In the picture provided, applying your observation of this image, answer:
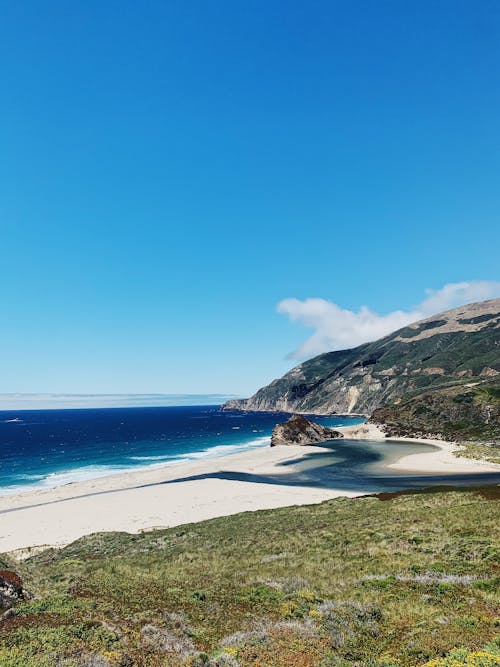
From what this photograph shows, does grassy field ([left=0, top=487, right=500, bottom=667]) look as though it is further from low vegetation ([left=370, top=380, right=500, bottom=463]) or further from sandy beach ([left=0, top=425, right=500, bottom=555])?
low vegetation ([left=370, top=380, right=500, bottom=463])

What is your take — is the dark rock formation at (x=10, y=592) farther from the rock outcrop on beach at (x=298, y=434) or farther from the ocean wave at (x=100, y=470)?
the rock outcrop on beach at (x=298, y=434)

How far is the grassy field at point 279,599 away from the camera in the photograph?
1202 centimetres

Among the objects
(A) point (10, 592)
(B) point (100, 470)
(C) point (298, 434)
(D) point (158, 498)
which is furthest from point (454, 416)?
(A) point (10, 592)

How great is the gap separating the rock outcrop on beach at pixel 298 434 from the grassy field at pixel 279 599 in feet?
280

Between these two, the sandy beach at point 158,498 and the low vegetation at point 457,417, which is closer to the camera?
the sandy beach at point 158,498

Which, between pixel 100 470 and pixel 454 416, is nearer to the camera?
pixel 100 470

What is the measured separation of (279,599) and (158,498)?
43004mm

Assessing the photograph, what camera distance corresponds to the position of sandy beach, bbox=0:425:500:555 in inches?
1711

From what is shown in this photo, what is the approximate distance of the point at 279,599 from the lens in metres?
17.5

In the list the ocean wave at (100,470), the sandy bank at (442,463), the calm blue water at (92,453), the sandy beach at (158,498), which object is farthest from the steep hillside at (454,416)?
the ocean wave at (100,470)

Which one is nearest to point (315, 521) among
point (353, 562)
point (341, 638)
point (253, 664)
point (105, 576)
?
point (353, 562)

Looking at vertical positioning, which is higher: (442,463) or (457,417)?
(457,417)

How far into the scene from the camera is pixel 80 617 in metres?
14.3

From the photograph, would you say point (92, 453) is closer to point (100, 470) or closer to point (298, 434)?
point (100, 470)
